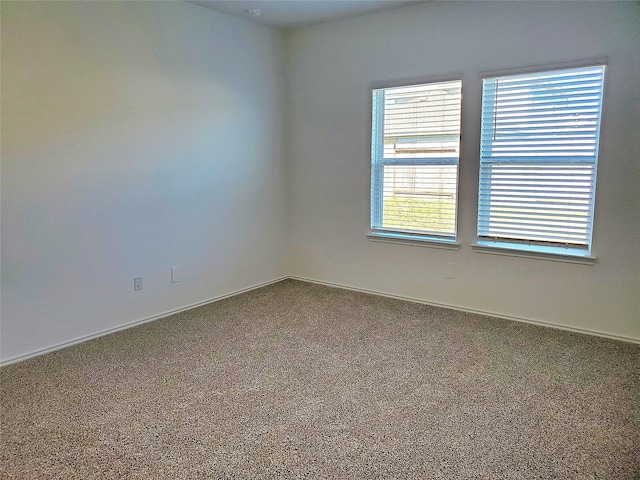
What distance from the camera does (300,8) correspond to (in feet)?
13.0

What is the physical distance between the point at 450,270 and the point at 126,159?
2.87m

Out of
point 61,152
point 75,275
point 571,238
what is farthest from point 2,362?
point 571,238

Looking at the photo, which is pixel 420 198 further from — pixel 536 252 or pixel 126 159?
pixel 126 159

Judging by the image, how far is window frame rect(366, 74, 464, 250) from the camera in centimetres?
392

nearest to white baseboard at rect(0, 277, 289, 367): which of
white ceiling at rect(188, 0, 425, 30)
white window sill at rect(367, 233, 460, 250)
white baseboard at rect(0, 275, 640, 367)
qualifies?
white baseboard at rect(0, 275, 640, 367)

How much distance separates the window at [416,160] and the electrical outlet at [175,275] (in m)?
1.87

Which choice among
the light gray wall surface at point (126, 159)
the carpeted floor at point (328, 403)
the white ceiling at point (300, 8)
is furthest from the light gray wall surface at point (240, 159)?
the carpeted floor at point (328, 403)

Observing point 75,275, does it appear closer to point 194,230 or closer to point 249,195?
point 194,230

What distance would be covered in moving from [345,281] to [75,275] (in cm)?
252

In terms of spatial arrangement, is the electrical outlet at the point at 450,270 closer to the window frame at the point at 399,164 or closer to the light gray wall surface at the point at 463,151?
the light gray wall surface at the point at 463,151

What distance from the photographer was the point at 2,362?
2949mm

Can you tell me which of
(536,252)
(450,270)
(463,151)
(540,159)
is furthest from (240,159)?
(536,252)

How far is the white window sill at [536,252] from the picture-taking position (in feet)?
11.2

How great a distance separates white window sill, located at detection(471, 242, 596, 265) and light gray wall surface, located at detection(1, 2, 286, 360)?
7.42 feet
